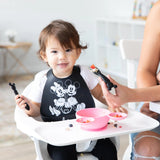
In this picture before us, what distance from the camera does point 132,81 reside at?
6.13 feet

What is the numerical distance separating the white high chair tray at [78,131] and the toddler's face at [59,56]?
302 mm

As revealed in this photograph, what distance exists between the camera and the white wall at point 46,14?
5.77 m

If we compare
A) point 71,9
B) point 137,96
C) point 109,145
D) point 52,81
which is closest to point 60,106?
point 52,81

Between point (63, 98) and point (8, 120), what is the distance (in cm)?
211

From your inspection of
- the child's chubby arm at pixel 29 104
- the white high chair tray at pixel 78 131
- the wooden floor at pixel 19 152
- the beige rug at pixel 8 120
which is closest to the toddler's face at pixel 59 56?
the child's chubby arm at pixel 29 104

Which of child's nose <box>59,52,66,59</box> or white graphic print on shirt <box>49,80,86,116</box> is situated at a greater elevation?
child's nose <box>59,52,66,59</box>

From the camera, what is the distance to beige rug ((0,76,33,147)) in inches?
122

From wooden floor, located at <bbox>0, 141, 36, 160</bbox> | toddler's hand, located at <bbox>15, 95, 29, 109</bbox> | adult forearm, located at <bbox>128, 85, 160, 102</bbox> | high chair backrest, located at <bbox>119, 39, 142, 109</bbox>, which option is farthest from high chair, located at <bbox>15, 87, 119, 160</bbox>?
wooden floor, located at <bbox>0, 141, 36, 160</bbox>

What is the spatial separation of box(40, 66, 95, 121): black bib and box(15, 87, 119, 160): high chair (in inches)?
3.1

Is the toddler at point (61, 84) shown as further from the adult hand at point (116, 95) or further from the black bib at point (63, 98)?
the adult hand at point (116, 95)

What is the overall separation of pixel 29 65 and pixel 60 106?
4540mm

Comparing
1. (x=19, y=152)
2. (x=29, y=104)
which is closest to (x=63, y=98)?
(x=29, y=104)

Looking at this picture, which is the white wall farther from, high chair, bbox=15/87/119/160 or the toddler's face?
high chair, bbox=15/87/119/160

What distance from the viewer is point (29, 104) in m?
1.55
